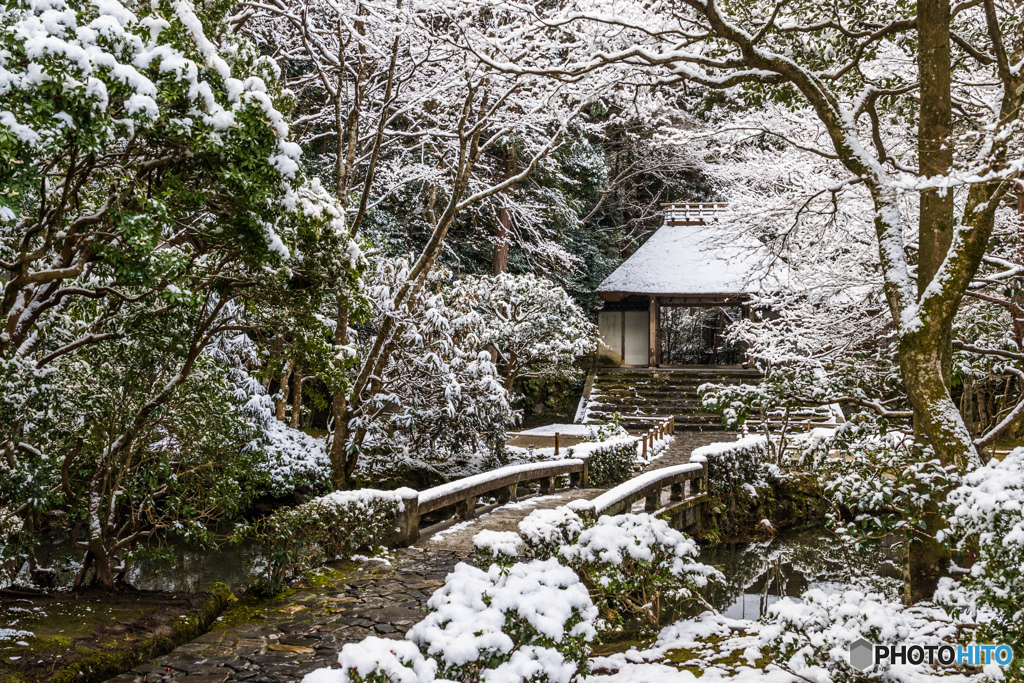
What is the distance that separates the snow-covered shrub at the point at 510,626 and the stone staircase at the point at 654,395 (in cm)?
1614

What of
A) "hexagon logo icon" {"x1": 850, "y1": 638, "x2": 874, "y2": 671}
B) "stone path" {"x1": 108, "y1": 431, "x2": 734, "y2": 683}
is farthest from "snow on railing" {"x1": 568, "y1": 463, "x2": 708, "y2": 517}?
"hexagon logo icon" {"x1": 850, "y1": 638, "x2": 874, "y2": 671}

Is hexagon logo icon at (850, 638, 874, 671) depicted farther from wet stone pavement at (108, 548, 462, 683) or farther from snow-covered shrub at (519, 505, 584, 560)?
wet stone pavement at (108, 548, 462, 683)

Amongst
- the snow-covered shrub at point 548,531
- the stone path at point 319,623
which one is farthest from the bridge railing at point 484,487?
the snow-covered shrub at point 548,531

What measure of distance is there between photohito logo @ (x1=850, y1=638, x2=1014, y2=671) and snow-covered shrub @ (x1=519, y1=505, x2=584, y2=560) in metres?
2.29

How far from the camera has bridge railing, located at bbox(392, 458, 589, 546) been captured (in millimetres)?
8461

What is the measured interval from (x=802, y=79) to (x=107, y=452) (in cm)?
660

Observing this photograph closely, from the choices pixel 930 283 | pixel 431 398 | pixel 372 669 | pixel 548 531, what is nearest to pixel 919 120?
pixel 930 283

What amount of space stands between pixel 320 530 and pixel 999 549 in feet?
18.8

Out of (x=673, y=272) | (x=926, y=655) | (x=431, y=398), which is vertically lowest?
(x=926, y=655)

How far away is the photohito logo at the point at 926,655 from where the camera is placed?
4219 millimetres

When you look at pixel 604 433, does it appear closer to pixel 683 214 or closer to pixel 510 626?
pixel 683 214

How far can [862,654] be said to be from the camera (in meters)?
4.29

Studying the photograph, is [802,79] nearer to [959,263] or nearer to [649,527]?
[959,263]

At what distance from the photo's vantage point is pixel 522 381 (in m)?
23.6
